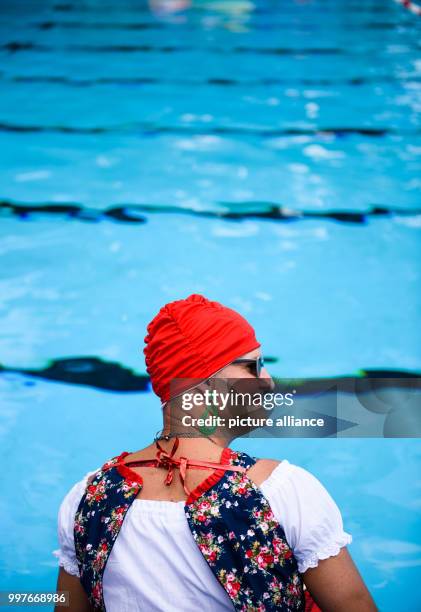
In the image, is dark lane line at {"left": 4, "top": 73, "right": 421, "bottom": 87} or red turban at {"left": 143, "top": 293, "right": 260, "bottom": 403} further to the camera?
dark lane line at {"left": 4, "top": 73, "right": 421, "bottom": 87}

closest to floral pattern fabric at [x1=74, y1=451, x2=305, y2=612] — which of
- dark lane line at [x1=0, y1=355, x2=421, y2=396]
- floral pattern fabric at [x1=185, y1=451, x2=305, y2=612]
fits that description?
floral pattern fabric at [x1=185, y1=451, x2=305, y2=612]

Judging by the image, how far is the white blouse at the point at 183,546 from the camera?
113 cm

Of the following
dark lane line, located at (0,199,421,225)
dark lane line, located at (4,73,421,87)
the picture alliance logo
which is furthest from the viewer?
dark lane line, located at (4,73,421,87)

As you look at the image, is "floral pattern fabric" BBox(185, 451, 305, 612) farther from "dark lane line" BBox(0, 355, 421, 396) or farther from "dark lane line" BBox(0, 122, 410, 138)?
"dark lane line" BBox(0, 122, 410, 138)

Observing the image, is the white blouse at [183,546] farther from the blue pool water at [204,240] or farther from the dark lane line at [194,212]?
the dark lane line at [194,212]

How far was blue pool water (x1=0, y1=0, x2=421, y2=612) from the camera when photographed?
2382mm

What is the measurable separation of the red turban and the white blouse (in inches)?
7.8

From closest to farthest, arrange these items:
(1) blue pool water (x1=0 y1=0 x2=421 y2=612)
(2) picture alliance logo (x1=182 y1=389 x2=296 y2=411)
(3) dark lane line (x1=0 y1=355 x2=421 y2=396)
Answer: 1. (2) picture alliance logo (x1=182 y1=389 x2=296 y2=411)
2. (1) blue pool water (x1=0 y1=0 x2=421 y2=612)
3. (3) dark lane line (x1=0 y1=355 x2=421 y2=396)

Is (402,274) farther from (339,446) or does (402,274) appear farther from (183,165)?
(183,165)

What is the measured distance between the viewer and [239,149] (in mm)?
4809

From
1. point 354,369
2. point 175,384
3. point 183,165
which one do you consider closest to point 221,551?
point 175,384

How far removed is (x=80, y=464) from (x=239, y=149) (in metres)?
2.89

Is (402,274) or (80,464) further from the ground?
(402,274)

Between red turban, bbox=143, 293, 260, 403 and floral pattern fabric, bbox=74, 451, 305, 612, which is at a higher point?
red turban, bbox=143, 293, 260, 403
